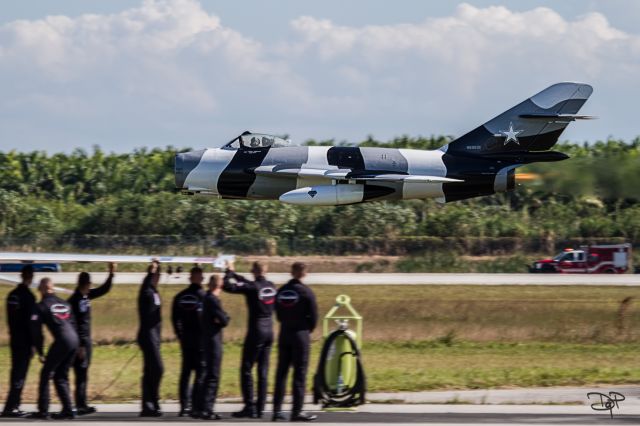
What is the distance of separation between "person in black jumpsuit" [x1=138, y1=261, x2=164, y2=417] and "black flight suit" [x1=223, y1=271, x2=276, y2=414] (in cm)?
104

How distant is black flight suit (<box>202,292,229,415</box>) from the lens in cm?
1353

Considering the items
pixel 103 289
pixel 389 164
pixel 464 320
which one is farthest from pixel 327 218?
pixel 103 289

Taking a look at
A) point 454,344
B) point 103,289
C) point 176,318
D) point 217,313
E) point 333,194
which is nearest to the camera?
point 217,313

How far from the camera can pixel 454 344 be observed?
22.0 meters

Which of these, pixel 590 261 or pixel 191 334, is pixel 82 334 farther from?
pixel 590 261

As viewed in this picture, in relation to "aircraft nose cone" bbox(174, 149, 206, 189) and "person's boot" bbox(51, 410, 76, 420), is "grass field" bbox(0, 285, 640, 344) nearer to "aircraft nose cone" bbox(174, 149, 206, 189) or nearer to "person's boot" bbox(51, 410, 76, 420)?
"aircraft nose cone" bbox(174, 149, 206, 189)

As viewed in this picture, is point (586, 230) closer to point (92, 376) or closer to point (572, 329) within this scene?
point (572, 329)

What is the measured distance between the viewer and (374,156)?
105 feet

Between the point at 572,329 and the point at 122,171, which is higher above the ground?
the point at 122,171

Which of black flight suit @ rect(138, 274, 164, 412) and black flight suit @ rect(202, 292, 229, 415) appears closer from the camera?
black flight suit @ rect(202, 292, 229, 415)

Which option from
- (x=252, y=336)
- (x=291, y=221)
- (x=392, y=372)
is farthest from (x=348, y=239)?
(x=252, y=336)

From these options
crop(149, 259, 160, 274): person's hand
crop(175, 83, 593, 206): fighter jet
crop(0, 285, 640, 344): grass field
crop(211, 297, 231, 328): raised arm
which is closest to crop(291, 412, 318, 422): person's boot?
crop(211, 297, 231, 328): raised arm

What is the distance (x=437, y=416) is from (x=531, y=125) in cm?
1930

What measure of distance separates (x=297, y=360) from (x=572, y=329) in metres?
10.4
